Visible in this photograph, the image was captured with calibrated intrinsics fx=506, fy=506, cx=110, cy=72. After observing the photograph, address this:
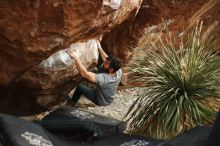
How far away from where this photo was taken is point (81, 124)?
7141mm

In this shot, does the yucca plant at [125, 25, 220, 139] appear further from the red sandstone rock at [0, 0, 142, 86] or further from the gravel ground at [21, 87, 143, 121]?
the gravel ground at [21, 87, 143, 121]

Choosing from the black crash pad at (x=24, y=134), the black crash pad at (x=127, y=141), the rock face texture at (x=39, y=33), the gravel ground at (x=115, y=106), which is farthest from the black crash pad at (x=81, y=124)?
the gravel ground at (x=115, y=106)

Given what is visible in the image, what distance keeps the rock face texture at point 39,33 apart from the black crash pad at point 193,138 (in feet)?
7.34

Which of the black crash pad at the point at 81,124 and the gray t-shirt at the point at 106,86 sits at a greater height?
the gray t-shirt at the point at 106,86

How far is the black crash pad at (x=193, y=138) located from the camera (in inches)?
242

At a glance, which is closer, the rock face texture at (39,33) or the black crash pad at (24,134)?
the black crash pad at (24,134)

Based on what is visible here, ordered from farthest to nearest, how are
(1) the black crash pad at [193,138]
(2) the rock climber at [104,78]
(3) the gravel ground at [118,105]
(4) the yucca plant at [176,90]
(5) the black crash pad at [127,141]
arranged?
(3) the gravel ground at [118,105], (2) the rock climber at [104,78], (4) the yucca plant at [176,90], (5) the black crash pad at [127,141], (1) the black crash pad at [193,138]

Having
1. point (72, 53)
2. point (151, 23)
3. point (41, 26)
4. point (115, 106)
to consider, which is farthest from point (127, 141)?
point (151, 23)

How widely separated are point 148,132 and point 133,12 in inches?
115

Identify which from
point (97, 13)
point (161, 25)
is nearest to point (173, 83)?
point (97, 13)

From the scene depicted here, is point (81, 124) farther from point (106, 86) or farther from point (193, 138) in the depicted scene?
point (193, 138)

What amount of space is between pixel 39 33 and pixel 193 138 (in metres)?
2.66

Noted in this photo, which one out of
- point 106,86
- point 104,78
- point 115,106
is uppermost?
point 104,78

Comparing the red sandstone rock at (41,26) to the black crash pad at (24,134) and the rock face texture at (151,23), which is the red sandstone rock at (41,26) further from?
Result: the rock face texture at (151,23)
